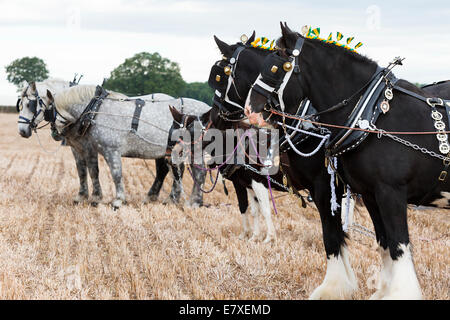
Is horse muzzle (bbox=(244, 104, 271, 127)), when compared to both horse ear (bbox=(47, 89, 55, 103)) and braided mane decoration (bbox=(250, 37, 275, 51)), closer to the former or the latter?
braided mane decoration (bbox=(250, 37, 275, 51))

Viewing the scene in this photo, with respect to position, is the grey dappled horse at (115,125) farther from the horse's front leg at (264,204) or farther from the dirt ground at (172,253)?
the horse's front leg at (264,204)

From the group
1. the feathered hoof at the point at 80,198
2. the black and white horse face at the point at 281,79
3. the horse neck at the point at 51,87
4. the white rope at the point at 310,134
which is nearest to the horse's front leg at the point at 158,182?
the feathered hoof at the point at 80,198

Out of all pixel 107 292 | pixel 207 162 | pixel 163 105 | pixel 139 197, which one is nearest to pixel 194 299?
pixel 107 292

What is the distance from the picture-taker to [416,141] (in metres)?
3.82

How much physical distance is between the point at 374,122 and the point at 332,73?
0.53 meters

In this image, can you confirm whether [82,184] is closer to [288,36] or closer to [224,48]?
[224,48]

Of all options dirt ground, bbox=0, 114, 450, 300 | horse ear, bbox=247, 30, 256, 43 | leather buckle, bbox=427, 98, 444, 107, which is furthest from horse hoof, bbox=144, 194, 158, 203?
leather buckle, bbox=427, 98, 444, 107

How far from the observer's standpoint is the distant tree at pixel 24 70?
88250 millimetres

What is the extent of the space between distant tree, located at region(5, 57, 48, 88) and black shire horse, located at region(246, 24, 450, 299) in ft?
298

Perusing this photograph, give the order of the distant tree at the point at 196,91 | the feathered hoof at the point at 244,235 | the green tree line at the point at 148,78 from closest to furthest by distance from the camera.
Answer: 1. the feathered hoof at the point at 244,235
2. the distant tree at the point at 196,91
3. the green tree line at the point at 148,78

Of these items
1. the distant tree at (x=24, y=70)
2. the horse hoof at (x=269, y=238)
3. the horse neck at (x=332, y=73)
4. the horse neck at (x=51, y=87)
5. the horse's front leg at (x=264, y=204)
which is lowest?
the distant tree at (x=24, y=70)

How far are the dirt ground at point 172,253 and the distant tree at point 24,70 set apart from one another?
277ft

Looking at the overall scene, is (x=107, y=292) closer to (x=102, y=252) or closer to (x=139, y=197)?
(x=102, y=252)
